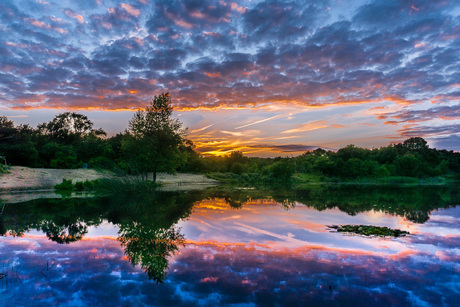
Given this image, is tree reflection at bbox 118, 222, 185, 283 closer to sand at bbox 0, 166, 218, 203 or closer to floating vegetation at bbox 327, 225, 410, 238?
floating vegetation at bbox 327, 225, 410, 238

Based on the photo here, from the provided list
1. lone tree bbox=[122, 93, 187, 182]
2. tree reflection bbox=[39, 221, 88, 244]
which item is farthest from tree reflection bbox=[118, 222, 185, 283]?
lone tree bbox=[122, 93, 187, 182]

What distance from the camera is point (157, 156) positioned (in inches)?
1229

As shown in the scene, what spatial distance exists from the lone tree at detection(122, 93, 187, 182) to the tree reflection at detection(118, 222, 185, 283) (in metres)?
21.2

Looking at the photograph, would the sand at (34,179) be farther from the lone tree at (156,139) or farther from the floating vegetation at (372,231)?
the floating vegetation at (372,231)

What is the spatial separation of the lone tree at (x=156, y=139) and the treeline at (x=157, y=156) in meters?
0.11

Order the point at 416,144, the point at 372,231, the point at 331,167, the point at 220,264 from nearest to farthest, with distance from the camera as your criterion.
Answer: the point at 220,264
the point at 372,231
the point at 331,167
the point at 416,144

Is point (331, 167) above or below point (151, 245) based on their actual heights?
above

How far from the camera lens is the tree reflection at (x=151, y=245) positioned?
6.03 meters

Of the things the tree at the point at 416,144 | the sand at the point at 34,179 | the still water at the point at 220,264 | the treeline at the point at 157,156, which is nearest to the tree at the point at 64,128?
the treeline at the point at 157,156

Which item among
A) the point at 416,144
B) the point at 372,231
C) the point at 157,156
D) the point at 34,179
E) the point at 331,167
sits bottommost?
the point at 372,231

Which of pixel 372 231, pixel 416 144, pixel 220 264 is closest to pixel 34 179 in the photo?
pixel 220 264

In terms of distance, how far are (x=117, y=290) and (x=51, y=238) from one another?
5.23 m

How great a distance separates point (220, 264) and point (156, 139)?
89.3ft

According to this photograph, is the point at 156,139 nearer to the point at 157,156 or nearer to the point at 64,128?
the point at 157,156
